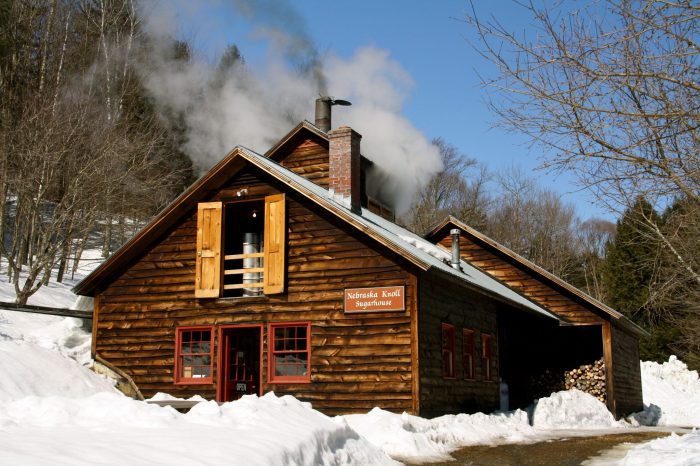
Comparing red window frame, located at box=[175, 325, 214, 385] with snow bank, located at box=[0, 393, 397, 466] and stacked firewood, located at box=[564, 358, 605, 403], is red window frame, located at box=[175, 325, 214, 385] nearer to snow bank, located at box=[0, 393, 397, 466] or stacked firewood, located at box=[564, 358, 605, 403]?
snow bank, located at box=[0, 393, 397, 466]

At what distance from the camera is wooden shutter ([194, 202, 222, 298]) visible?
59.4 feet

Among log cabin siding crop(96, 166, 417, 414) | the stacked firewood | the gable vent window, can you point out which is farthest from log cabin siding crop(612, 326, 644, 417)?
the gable vent window

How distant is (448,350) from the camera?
18.2 meters

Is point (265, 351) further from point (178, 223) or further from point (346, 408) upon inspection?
point (178, 223)

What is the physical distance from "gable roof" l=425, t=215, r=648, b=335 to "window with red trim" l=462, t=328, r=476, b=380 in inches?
188

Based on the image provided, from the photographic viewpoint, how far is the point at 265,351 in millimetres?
17500

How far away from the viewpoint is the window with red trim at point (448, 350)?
1777 cm

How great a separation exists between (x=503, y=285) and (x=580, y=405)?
4.46m

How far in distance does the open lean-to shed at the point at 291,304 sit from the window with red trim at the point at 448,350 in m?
0.05

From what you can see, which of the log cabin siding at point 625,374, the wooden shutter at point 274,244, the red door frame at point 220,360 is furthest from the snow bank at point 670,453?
the log cabin siding at point 625,374

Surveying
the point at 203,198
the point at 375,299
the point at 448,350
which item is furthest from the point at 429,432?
the point at 203,198

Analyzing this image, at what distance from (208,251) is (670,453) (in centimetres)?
1141

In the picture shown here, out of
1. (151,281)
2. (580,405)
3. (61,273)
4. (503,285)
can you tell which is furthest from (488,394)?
(61,273)

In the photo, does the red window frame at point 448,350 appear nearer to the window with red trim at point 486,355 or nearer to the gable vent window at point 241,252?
the window with red trim at point 486,355
